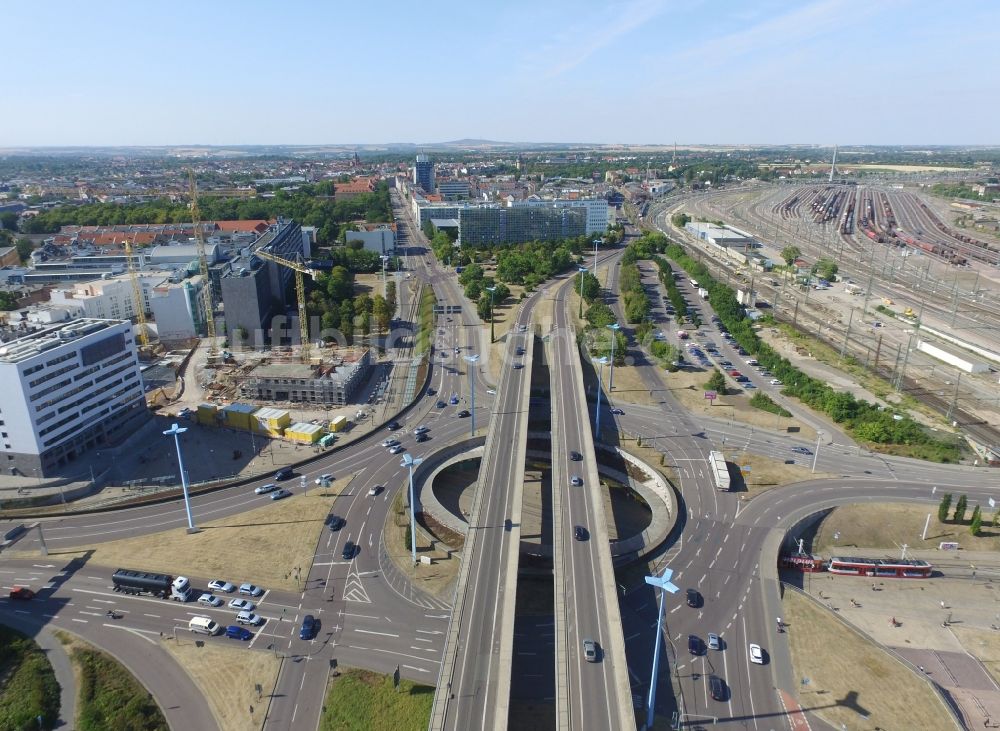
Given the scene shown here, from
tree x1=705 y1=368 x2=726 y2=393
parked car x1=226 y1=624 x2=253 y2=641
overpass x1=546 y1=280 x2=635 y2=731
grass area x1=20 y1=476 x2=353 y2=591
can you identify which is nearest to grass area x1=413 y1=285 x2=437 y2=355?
overpass x1=546 y1=280 x2=635 y2=731

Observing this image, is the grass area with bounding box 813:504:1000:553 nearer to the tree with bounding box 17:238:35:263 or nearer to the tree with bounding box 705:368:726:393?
the tree with bounding box 705:368:726:393

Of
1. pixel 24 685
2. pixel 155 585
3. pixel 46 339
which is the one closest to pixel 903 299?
pixel 155 585

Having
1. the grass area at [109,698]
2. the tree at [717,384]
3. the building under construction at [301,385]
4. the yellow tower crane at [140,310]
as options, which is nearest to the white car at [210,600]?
the grass area at [109,698]

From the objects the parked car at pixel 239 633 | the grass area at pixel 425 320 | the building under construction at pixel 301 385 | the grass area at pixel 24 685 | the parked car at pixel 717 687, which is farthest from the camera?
the grass area at pixel 425 320

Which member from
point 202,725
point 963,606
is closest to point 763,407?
point 963,606

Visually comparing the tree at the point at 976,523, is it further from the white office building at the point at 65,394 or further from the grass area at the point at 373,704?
the white office building at the point at 65,394
